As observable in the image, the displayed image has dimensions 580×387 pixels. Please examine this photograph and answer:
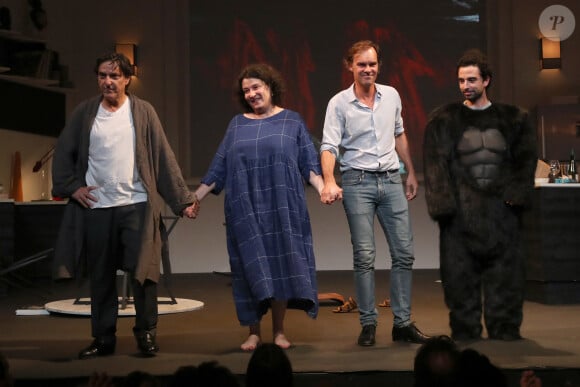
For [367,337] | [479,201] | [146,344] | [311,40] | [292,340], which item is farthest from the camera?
[311,40]

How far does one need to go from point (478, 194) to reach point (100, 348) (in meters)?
1.87

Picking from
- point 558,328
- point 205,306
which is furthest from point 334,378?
point 205,306

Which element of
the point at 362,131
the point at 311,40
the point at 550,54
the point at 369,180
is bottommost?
the point at 369,180

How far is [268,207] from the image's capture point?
4.51m

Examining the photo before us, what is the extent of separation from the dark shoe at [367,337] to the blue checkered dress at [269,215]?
29 cm

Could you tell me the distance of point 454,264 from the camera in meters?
4.80

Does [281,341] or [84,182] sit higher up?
[84,182]

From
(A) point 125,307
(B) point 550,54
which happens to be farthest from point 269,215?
(B) point 550,54

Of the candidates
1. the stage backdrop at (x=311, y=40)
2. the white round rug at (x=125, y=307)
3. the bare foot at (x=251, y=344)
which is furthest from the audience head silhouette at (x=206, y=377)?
the stage backdrop at (x=311, y=40)

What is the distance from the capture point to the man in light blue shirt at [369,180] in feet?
15.3

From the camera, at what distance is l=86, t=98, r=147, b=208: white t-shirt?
176 inches

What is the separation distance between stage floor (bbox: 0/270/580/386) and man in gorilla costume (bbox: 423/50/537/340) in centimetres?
19

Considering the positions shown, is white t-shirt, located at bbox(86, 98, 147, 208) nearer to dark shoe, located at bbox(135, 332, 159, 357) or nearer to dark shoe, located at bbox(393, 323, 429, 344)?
dark shoe, located at bbox(135, 332, 159, 357)

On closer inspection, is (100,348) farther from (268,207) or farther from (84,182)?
(268,207)
